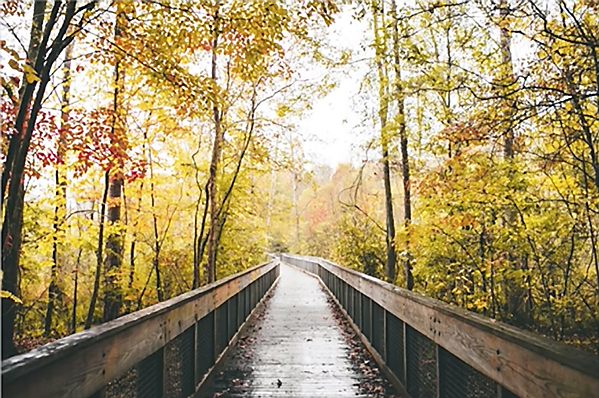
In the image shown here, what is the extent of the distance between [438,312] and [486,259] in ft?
18.7

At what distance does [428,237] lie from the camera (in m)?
9.46

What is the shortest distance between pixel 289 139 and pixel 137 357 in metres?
9.75

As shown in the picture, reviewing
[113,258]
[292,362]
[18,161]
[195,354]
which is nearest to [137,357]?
[195,354]

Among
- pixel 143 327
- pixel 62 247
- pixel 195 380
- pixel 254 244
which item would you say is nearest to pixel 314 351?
pixel 195 380

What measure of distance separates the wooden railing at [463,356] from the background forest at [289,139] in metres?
1.92

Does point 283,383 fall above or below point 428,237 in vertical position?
below

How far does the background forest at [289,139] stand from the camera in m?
5.01

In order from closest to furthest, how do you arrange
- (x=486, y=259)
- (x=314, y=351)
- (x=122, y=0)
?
(x=122, y=0) < (x=314, y=351) < (x=486, y=259)

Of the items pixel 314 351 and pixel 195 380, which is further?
pixel 314 351

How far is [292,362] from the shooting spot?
5.59 m

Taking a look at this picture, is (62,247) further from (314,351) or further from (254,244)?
(254,244)

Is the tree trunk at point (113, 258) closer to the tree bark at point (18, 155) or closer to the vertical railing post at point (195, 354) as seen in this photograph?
the tree bark at point (18, 155)

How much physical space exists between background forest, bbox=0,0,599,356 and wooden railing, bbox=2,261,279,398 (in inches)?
71.2

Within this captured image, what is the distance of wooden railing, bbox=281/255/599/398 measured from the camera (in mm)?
1696
